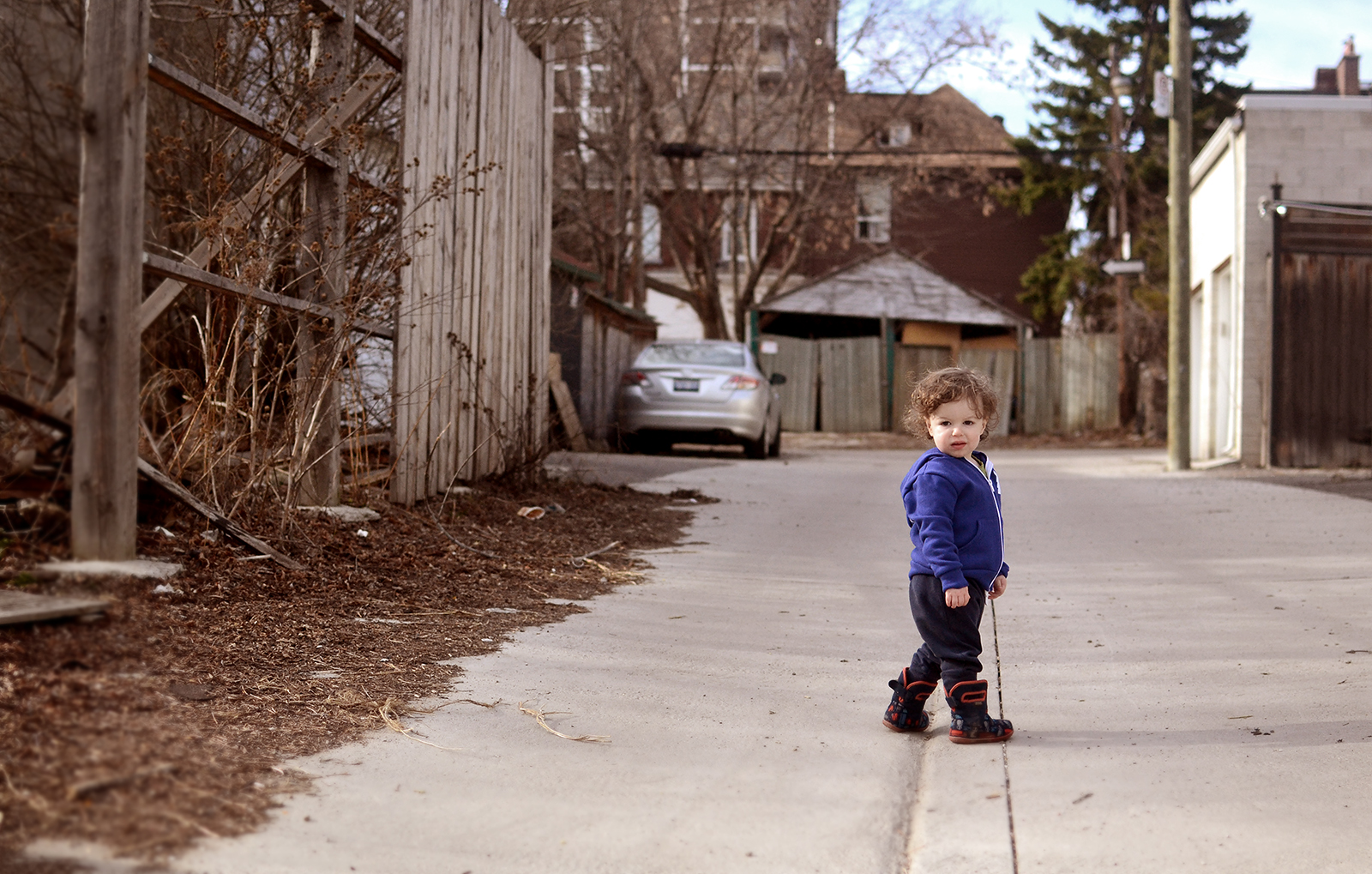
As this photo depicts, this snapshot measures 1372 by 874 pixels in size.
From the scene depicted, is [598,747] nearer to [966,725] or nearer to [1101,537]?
[966,725]

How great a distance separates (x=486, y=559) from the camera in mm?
6152

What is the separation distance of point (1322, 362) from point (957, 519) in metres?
13.0

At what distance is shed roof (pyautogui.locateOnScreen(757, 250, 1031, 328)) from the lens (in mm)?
30266

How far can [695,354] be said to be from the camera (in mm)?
16328

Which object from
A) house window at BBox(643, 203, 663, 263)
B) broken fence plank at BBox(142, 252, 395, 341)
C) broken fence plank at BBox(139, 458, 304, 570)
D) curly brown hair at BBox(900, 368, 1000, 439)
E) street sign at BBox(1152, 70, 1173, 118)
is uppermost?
house window at BBox(643, 203, 663, 263)

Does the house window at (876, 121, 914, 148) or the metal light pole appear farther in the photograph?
the house window at (876, 121, 914, 148)

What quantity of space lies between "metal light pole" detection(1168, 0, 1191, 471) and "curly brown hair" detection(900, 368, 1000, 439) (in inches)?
490

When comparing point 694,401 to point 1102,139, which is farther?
point 1102,139

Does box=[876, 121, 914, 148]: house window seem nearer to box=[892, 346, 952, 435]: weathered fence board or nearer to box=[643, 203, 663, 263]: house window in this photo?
box=[892, 346, 952, 435]: weathered fence board

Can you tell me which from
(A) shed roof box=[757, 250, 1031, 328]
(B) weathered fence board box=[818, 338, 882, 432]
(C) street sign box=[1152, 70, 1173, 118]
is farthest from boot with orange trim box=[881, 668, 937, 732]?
(A) shed roof box=[757, 250, 1031, 328]

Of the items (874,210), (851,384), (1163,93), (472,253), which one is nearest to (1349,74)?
(1163,93)

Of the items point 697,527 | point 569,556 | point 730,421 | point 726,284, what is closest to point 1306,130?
point 730,421

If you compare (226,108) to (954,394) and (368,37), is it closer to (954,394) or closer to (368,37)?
(368,37)

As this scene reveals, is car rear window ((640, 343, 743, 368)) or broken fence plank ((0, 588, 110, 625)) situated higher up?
car rear window ((640, 343, 743, 368))
